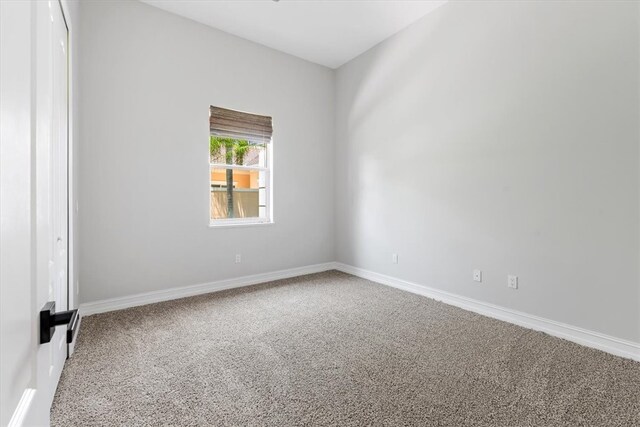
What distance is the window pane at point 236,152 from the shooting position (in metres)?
3.74

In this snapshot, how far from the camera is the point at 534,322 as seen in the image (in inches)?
101

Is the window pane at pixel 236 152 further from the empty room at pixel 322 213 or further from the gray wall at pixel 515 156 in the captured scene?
the gray wall at pixel 515 156

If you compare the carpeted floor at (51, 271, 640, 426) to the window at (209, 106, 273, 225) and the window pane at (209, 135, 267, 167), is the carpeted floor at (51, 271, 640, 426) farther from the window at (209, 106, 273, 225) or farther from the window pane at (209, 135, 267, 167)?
the window pane at (209, 135, 267, 167)

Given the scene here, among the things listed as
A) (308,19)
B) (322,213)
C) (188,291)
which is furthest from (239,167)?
(308,19)

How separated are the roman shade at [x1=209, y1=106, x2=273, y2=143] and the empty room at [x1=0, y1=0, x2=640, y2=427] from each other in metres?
0.04

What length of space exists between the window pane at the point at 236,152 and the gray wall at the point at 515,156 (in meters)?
1.49

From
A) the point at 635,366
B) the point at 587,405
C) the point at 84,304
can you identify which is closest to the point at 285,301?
the point at 84,304

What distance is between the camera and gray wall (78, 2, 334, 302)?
2891 millimetres

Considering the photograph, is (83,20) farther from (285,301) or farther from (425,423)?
(425,423)

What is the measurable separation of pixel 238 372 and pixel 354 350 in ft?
2.65

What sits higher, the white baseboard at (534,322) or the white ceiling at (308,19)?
the white ceiling at (308,19)

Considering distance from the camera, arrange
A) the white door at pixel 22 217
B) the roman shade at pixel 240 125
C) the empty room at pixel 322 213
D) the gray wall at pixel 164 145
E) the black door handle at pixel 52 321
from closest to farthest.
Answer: the white door at pixel 22 217 → the black door handle at pixel 52 321 → the empty room at pixel 322 213 → the gray wall at pixel 164 145 → the roman shade at pixel 240 125

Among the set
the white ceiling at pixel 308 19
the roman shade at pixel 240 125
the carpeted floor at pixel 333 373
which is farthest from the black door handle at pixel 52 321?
the white ceiling at pixel 308 19

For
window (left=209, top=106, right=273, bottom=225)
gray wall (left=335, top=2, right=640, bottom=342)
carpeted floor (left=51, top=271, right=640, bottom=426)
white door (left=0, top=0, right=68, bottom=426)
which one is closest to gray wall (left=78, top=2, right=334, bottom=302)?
window (left=209, top=106, right=273, bottom=225)
